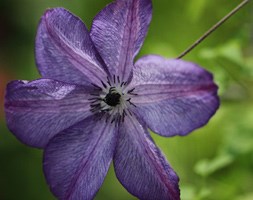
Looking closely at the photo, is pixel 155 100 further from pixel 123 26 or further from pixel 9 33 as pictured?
pixel 9 33

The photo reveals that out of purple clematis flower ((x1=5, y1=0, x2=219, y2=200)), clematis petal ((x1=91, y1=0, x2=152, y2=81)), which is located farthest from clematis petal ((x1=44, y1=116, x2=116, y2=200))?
clematis petal ((x1=91, y1=0, x2=152, y2=81))

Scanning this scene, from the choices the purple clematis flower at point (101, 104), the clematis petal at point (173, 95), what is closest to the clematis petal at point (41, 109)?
the purple clematis flower at point (101, 104)

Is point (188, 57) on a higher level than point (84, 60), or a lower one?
lower

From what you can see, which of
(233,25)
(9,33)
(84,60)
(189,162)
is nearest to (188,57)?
(233,25)

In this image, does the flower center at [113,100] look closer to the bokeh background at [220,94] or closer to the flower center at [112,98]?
the flower center at [112,98]

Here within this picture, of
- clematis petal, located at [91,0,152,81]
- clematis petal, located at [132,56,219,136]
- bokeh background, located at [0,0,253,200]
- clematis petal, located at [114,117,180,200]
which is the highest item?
clematis petal, located at [91,0,152,81]

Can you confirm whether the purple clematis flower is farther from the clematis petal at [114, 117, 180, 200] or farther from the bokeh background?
the bokeh background

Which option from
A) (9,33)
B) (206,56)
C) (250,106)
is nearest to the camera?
(206,56)
